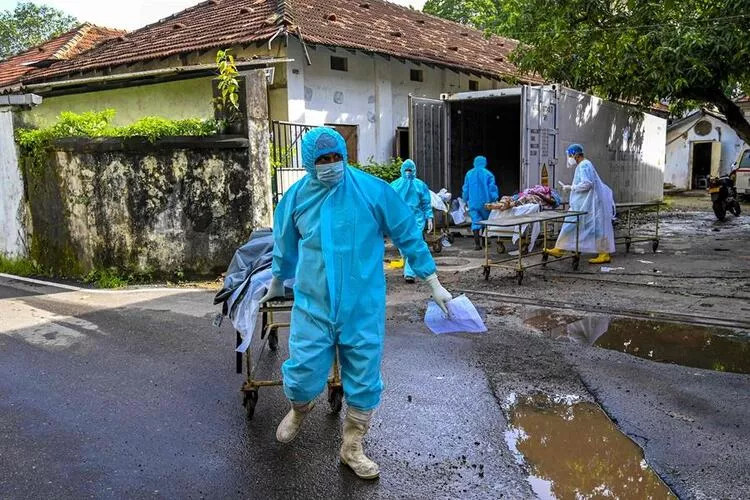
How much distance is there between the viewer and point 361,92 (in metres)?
13.9

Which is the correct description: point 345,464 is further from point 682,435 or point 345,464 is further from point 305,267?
point 682,435

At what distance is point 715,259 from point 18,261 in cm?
1146

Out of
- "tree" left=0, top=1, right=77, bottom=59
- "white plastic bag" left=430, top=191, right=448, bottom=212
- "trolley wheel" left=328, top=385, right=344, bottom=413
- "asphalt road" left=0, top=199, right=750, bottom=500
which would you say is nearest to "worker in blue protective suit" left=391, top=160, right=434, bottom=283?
"white plastic bag" left=430, top=191, right=448, bottom=212

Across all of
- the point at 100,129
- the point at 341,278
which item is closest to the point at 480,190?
Answer: the point at 100,129

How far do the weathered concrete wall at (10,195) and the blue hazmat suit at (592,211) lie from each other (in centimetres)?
891

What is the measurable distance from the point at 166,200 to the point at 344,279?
6.28 metres

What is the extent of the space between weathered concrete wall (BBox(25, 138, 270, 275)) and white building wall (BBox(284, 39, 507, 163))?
154 inches

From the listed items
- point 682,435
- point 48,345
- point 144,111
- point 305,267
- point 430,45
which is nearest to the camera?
point 305,267

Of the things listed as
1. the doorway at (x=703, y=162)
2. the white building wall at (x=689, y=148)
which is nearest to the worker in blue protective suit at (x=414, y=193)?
the white building wall at (x=689, y=148)

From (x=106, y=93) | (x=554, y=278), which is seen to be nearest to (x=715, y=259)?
(x=554, y=278)

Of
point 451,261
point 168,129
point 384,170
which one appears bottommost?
point 451,261

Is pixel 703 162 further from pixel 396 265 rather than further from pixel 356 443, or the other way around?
pixel 356 443

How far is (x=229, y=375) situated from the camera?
485cm

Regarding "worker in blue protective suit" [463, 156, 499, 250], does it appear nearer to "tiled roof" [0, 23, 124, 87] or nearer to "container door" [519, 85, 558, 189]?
"container door" [519, 85, 558, 189]
